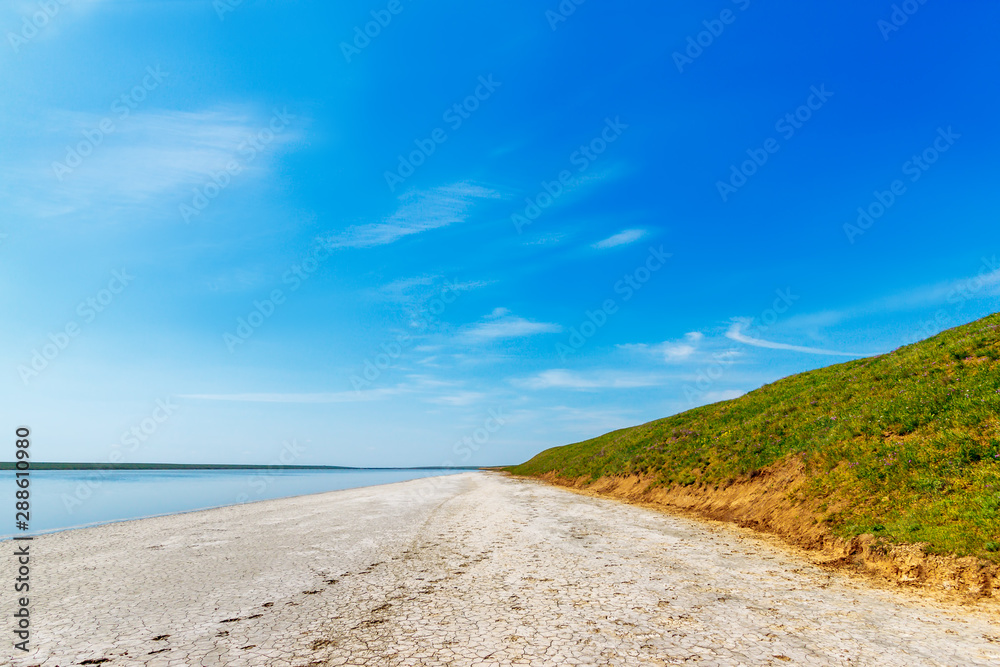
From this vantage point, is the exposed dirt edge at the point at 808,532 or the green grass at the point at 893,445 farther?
the green grass at the point at 893,445

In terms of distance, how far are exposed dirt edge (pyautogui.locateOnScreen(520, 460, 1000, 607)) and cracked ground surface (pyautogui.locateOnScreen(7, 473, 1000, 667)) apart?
1.02 meters

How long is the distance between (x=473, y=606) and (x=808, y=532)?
11121 mm

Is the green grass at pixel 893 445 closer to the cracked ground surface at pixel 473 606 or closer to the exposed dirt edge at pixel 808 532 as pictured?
the exposed dirt edge at pixel 808 532

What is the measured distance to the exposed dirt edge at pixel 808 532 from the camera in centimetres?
835

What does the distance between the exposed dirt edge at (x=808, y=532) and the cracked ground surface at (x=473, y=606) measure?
1018 mm

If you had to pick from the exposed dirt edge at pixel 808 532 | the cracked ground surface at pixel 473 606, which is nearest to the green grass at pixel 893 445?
the exposed dirt edge at pixel 808 532

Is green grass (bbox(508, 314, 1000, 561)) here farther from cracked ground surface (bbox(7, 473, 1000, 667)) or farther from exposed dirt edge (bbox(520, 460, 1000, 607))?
cracked ground surface (bbox(7, 473, 1000, 667))

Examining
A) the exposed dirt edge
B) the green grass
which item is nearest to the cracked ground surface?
the exposed dirt edge

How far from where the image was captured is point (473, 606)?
729 centimetres

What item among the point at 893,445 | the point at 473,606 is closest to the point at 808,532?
the point at 893,445

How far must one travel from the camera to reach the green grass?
10.3 m

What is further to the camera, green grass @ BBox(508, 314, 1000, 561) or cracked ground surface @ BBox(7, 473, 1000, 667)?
green grass @ BBox(508, 314, 1000, 561)

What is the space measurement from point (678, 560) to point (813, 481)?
26.3 feet

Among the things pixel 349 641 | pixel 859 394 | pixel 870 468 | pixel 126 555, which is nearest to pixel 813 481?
pixel 870 468
